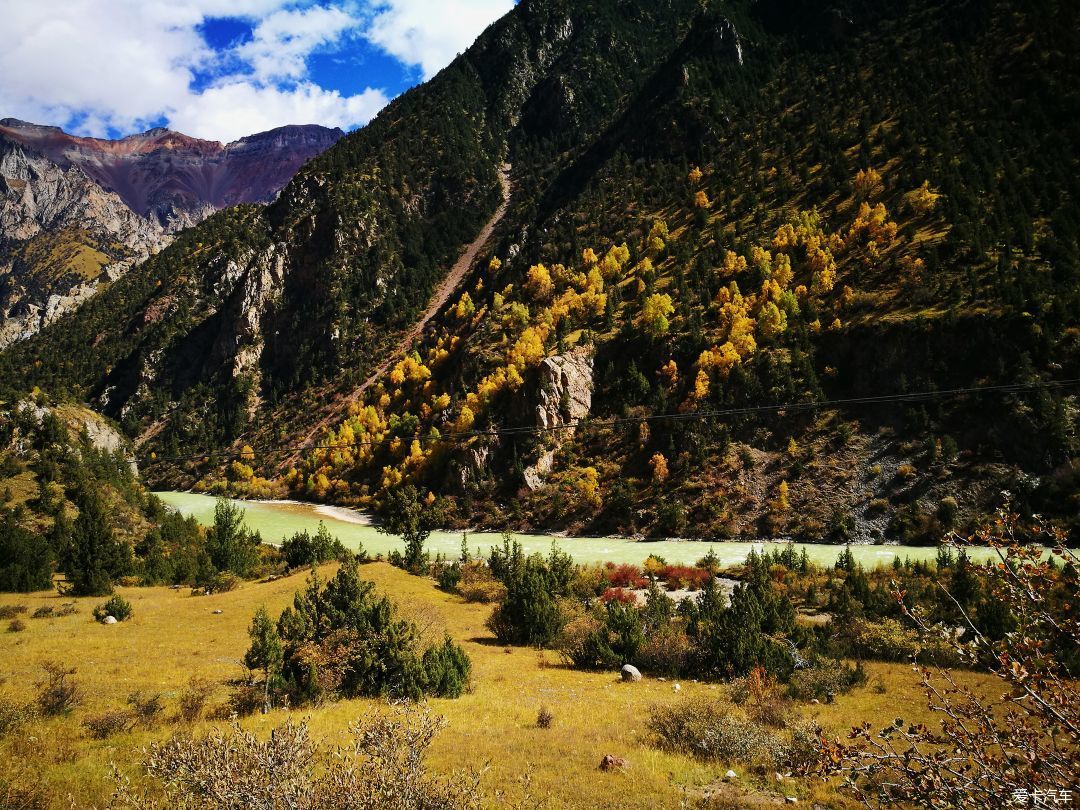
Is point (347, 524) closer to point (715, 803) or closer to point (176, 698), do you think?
point (176, 698)

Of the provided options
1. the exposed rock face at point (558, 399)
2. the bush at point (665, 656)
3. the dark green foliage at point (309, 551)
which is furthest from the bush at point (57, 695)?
the exposed rock face at point (558, 399)

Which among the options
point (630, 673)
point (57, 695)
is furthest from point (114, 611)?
point (630, 673)

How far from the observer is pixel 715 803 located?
25.7 ft

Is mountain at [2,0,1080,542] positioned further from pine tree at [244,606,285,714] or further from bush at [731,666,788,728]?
bush at [731,666,788,728]

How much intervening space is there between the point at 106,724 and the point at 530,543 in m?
36.2

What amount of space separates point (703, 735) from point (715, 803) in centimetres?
231

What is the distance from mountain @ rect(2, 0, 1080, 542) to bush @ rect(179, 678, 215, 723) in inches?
279

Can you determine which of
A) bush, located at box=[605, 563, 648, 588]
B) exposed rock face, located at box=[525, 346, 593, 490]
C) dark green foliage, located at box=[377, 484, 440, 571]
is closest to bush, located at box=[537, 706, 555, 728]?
Answer: bush, located at box=[605, 563, 648, 588]

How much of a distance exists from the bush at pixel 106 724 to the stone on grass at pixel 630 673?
1165 centimetres

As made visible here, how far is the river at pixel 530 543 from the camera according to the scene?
3362cm

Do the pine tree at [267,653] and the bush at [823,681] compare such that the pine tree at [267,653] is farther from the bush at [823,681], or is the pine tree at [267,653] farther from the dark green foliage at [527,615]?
the bush at [823,681]

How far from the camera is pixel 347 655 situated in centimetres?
1334

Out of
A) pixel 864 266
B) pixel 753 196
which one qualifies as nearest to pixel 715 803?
pixel 864 266

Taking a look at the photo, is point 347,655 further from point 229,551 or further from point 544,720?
point 229,551
